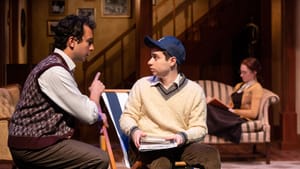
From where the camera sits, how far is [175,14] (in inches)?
421

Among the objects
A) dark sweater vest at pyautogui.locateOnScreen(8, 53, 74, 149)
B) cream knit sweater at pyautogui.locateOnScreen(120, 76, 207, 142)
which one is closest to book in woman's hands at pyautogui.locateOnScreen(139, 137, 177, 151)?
cream knit sweater at pyautogui.locateOnScreen(120, 76, 207, 142)

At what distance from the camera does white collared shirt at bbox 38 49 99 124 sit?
9.31ft

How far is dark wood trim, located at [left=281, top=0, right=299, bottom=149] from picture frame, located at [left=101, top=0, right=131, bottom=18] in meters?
4.23

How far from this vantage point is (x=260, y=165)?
6.11m

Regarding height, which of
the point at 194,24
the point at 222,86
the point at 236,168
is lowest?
the point at 236,168

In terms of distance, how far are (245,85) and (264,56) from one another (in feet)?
7.20

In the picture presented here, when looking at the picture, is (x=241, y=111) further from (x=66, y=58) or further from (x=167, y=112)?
(x=66, y=58)

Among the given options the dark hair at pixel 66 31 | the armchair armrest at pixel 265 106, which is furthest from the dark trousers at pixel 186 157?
the armchair armrest at pixel 265 106

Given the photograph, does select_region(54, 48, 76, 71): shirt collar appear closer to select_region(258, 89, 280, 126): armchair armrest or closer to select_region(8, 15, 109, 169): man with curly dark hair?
select_region(8, 15, 109, 169): man with curly dark hair

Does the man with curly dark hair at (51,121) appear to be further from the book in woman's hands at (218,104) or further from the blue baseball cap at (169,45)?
the book in woman's hands at (218,104)

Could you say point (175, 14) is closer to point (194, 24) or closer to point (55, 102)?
point (194, 24)

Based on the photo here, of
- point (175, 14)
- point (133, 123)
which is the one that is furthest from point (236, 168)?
point (175, 14)

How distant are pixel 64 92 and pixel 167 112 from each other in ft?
2.86

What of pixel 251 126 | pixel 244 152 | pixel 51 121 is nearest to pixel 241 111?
pixel 251 126
